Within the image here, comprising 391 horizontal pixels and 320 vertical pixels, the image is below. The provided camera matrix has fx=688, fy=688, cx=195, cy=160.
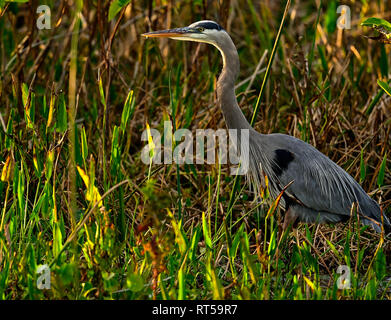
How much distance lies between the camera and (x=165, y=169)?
3.25 m

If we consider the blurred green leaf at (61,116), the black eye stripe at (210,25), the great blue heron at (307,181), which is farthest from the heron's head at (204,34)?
the blurred green leaf at (61,116)

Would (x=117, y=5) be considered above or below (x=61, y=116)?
above

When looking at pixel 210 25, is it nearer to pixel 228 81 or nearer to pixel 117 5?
pixel 228 81

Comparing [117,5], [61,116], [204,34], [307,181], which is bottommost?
[307,181]

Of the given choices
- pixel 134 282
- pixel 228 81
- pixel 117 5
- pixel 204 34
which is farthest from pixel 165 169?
pixel 134 282

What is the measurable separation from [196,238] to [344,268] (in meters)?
0.52

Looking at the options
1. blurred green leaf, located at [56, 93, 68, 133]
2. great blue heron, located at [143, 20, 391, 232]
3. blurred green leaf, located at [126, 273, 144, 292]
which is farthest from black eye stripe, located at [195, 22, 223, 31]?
blurred green leaf, located at [126, 273, 144, 292]

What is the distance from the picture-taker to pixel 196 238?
7.40ft

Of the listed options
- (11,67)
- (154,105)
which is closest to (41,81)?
(11,67)

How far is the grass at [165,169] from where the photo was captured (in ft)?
6.81

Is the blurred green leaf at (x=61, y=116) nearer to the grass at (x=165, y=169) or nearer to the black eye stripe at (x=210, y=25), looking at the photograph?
the grass at (x=165, y=169)

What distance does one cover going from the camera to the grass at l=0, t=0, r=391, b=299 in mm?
2074

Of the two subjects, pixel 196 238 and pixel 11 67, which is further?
pixel 11 67
